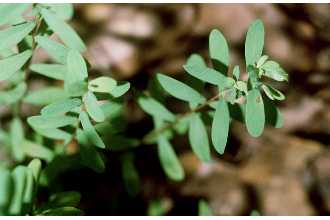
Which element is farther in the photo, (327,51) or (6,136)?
(327,51)

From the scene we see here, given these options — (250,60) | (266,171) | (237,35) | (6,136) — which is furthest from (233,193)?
(250,60)

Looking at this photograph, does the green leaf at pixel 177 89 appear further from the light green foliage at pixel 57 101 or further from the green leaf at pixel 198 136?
the green leaf at pixel 198 136

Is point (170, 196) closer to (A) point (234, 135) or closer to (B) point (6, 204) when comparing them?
(A) point (234, 135)

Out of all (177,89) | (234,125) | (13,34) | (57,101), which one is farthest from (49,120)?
(234,125)

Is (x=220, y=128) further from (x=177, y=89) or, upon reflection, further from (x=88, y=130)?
(x=88, y=130)

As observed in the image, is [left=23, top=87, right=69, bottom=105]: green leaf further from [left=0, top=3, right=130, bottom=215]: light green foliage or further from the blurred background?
the blurred background

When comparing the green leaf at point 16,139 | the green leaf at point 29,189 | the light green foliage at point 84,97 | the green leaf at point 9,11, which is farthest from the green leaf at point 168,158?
the green leaf at point 9,11

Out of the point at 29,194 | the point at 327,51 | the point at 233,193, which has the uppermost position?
the point at 29,194
